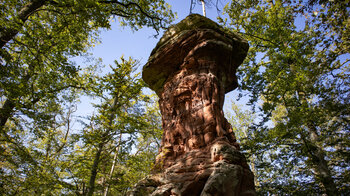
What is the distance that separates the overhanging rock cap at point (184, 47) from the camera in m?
6.63

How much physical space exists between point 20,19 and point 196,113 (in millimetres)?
5745

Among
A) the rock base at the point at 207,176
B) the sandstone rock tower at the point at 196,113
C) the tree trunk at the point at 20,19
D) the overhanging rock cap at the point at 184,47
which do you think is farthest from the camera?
the overhanging rock cap at the point at 184,47

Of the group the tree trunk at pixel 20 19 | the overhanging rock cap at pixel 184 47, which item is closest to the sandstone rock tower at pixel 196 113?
the overhanging rock cap at pixel 184 47

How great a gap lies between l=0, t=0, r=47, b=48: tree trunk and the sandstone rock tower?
408 cm

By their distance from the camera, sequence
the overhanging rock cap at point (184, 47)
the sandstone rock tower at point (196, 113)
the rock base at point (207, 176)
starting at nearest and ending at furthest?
the rock base at point (207, 176), the sandstone rock tower at point (196, 113), the overhanging rock cap at point (184, 47)

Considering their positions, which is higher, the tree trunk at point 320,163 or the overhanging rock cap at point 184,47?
the overhanging rock cap at point 184,47

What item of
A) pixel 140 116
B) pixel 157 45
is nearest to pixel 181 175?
pixel 140 116

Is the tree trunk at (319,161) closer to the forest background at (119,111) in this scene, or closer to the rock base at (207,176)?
the forest background at (119,111)

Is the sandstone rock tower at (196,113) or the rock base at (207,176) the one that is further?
the sandstone rock tower at (196,113)

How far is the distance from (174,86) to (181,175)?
3.14 meters

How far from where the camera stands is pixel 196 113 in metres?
5.64

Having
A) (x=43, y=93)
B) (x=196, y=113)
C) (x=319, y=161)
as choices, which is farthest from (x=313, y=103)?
(x=43, y=93)

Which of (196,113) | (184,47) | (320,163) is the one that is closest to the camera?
(196,113)

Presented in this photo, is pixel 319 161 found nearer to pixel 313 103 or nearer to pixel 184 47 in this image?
pixel 313 103
